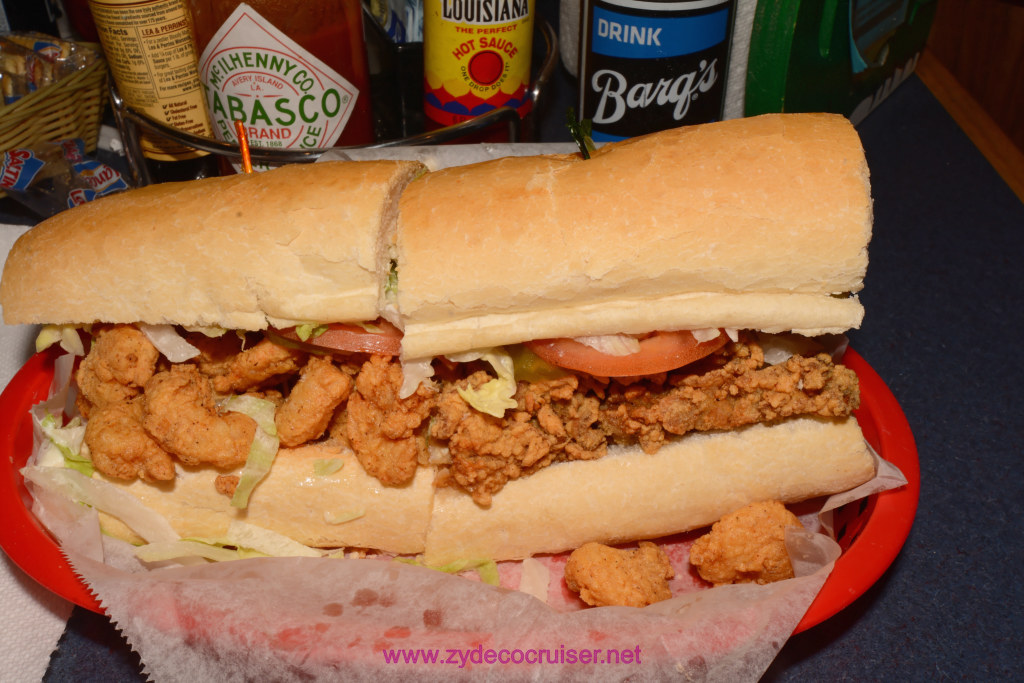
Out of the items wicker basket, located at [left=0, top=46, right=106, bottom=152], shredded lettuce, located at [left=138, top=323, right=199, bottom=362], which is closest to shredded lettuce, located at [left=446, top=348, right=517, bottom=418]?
shredded lettuce, located at [left=138, top=323, right=199, bottom=362]

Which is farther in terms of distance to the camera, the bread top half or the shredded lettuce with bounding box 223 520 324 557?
the shredded lettuce with bounding box 223 520 324 557

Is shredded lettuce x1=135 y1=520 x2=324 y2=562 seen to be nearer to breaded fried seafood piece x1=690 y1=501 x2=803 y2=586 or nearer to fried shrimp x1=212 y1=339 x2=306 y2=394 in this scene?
fried shrimp x1=212 y1=339 x2=306 y2=394

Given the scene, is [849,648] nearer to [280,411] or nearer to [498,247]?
[498,247]

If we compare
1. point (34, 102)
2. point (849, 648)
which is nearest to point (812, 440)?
point (849, 648)

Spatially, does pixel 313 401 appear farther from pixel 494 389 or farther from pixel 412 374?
pixel 494 389

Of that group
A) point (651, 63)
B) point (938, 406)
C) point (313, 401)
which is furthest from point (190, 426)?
point (938, 406)

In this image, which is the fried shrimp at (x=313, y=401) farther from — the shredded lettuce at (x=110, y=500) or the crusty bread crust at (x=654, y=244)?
the shredded lettuce at (x=110, y=500)

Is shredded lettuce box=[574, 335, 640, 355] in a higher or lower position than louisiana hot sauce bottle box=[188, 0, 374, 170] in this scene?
lower
